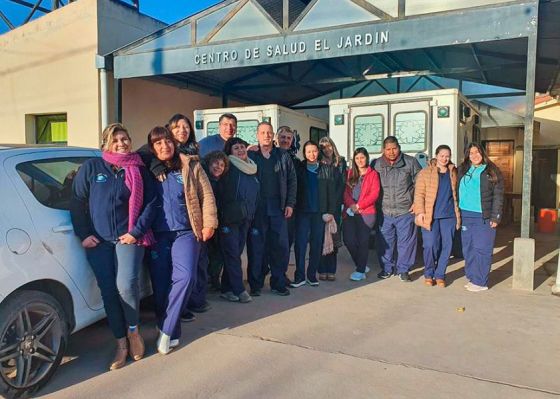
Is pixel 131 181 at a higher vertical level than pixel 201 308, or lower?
higher

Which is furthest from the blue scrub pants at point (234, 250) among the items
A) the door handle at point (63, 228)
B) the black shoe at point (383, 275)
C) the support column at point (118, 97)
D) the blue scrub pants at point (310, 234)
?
the support column at point (118, 97)

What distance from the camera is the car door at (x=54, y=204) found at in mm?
3135

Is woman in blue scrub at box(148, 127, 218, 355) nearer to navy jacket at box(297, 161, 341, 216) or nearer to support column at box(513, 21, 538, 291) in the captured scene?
navy jacket at box(297, 161, 341, 216)

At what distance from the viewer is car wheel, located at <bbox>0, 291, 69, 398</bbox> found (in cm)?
290

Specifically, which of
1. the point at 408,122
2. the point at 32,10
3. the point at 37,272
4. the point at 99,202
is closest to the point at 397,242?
the point at 408,122

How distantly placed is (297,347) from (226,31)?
5389 millimetres

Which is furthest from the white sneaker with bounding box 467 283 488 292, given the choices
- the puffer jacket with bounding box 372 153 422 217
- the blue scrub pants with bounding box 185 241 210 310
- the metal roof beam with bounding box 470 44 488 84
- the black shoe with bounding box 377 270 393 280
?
the metal roof beam with bounding box 470 44 488 84

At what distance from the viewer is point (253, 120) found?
332 inches

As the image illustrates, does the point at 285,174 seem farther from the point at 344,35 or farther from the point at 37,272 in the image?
the point at 37,272

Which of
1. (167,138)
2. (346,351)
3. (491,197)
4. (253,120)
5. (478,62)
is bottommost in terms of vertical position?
(346,351)

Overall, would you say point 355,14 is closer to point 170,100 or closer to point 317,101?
point 170,100

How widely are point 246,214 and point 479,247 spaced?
2793mm

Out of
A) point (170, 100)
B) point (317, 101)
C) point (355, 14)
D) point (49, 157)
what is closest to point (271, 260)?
point (49, 157)

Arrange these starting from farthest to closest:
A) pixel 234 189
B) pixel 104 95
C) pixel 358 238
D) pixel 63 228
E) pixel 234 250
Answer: pixel 104 95
pixel 358 238
pixel 234 250
pixel 234 189
pixel 63 228
